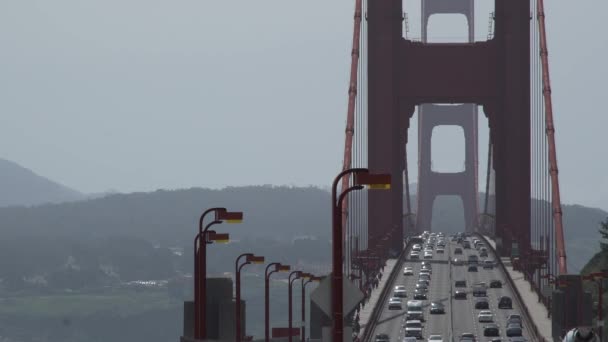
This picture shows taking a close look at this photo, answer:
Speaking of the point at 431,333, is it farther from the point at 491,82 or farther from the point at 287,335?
the point at 491,82

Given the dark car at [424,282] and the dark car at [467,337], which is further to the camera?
the dark car at [424,282]

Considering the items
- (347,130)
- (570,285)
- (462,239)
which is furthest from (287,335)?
(462,239)

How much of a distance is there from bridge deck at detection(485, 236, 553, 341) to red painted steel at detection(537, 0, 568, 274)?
2807mm

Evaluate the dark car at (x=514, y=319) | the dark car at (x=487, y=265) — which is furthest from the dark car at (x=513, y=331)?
the dark car at (x=487, y=265)

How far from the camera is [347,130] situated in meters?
93.2

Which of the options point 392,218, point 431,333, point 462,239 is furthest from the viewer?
point 462,239

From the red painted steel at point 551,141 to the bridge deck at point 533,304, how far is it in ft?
9.21

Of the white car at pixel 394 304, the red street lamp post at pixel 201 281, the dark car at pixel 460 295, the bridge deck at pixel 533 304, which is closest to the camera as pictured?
the red street lamp post at pixel 201 281

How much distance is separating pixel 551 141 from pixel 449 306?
11637 millimetres

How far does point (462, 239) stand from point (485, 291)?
7367cm

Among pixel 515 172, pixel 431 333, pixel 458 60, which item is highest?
pixel 458 60

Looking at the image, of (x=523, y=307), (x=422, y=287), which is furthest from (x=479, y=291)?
(x=523, y=307)

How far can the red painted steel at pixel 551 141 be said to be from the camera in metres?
80.7

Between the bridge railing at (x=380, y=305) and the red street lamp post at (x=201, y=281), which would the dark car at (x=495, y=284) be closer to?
the bridge railing at (x=380, y=305)
